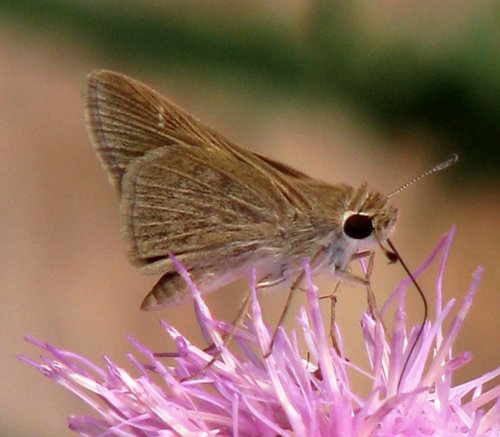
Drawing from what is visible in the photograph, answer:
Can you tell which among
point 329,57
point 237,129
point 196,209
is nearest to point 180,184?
point 196,209

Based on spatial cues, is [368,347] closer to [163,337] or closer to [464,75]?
[163,337]

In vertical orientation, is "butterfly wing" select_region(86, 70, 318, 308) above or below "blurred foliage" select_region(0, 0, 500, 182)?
above

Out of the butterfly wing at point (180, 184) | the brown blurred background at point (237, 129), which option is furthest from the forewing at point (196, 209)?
the brown blurred background at point (237, 129)

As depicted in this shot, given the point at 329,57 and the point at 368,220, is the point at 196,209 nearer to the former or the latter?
the point at 368,220

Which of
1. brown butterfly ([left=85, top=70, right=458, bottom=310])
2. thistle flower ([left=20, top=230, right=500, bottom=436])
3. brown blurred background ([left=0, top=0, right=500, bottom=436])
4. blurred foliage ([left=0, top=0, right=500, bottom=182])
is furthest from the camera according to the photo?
blurred foliage ([left=0, top=0, right=500, bottom=182])

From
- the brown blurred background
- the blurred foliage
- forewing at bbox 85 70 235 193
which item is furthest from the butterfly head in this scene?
the blurred foliage

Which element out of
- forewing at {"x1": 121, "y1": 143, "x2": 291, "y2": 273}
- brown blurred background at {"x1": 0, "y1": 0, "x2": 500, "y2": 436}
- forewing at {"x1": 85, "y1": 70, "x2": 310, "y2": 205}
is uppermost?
forewing at {"x1": 85, "y1": 70, "x2": 310, "y2": 205}

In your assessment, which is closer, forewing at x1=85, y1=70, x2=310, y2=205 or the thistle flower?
the thistle flower

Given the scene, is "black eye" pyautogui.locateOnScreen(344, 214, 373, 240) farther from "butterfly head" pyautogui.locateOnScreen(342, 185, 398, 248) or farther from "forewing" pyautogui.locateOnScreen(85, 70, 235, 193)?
"forewing" pyautogui.locateOnScreen(85, 70, 235, 193)
